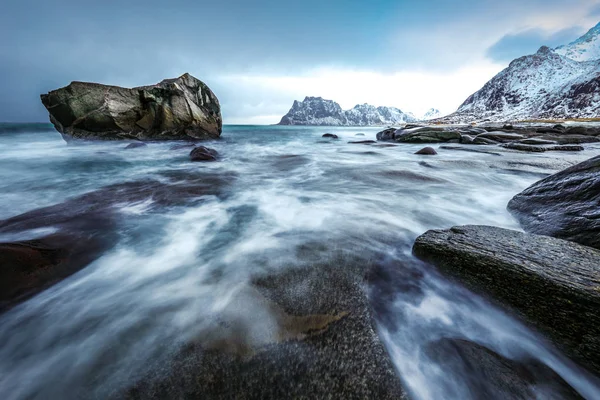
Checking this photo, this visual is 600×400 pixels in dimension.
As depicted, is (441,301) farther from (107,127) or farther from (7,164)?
(107,127)

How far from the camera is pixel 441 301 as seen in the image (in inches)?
75.6

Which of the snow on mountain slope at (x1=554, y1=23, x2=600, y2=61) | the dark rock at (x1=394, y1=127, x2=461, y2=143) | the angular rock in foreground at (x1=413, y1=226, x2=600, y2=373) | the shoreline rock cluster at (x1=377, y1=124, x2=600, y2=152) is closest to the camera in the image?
the angular rock in foreground at (x1=413, y1=226, x2=600, y2=373)

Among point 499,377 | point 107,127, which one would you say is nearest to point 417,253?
point 499,377

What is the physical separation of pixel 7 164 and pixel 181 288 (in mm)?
11383

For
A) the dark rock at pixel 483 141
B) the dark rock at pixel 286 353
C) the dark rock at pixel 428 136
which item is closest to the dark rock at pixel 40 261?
the dark rock at pixel 286 353

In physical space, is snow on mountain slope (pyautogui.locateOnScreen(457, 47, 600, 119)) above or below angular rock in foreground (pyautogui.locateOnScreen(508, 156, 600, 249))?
above

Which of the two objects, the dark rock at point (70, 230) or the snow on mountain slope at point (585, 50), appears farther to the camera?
the snow on mountain slope at point (585, 50)

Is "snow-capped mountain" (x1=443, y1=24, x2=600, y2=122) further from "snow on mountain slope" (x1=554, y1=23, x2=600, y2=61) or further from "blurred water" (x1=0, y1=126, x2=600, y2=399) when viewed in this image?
"blurred water" (x1=0, y1=126, x2=600, y2=399)

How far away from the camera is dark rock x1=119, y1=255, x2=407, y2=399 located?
4.17 feet

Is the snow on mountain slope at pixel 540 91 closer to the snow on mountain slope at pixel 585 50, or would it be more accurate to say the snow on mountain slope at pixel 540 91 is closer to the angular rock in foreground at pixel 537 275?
the snow on mountain slope at pixel 585 50

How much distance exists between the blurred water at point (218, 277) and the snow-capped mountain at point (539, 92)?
84.9 meters

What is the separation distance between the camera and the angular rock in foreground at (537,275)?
142cm

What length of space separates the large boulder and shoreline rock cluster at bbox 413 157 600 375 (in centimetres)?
1910

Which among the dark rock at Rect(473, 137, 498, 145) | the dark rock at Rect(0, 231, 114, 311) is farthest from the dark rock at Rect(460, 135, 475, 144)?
the dark rock at Rect(0, 231, 114, 311)
